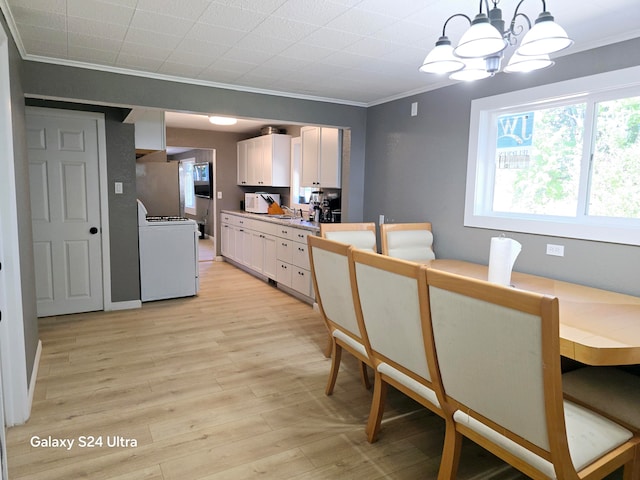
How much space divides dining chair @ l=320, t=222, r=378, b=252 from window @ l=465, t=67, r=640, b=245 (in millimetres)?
835

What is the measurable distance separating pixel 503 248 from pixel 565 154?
3.63 feet

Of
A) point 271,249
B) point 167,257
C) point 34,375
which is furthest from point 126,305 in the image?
point 271,249

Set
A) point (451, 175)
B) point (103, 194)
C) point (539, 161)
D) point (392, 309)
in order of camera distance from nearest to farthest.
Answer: point (392, 309) < point (539, 161) < point (451, 175) < point (103, 194)

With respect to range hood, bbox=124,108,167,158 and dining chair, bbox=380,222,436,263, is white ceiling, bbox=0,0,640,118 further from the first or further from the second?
dining chair, bbox=380,222,436,263

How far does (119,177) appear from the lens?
4293mm

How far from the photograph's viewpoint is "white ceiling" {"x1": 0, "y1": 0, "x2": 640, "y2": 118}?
2.11m

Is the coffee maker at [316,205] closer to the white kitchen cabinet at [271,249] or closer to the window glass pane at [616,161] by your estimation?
the white kitchen cabinet at [271,249]

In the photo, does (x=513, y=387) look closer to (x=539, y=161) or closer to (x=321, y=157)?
(x=539, y=161)

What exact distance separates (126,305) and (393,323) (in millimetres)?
3580

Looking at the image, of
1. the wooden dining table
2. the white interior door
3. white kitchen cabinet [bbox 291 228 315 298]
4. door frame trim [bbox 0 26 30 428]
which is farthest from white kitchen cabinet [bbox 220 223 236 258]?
the wooden dining table

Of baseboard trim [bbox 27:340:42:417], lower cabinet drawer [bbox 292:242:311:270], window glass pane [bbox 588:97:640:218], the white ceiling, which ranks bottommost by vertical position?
baseboard trim [bbox 27:340:42:417]

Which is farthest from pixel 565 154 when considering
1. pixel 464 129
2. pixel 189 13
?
pixel 189 13

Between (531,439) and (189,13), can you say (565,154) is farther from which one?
(189,13)

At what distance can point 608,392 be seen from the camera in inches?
70.2
